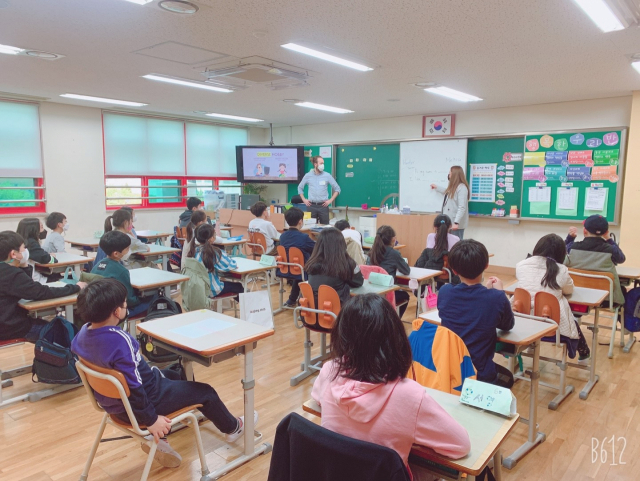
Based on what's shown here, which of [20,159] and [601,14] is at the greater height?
[601,14]

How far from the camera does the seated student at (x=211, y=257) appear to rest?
13.6ft

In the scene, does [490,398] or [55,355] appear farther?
[55,355]

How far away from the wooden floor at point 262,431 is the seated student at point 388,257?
44.5 inches

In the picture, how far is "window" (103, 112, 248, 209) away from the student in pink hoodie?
7963 millimetres

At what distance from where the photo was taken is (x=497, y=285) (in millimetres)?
2793

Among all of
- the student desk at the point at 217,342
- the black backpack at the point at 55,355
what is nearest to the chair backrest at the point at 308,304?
the student desk at the point at 217,342

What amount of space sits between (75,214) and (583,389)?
767 cm

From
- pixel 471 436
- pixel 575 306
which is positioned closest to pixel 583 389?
pixel 575 306

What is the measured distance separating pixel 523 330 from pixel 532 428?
626mm

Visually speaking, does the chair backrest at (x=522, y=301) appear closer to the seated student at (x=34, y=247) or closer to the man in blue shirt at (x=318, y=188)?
the seated student at (x=34, y=247)

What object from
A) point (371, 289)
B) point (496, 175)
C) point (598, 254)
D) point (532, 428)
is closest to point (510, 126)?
point (496, 175)

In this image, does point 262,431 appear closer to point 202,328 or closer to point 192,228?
point 202,328

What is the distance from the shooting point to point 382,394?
1268mm

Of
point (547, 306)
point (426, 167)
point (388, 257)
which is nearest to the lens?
point (547, 306)
